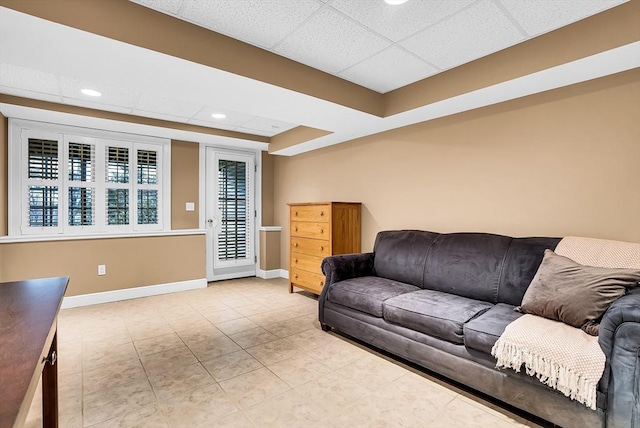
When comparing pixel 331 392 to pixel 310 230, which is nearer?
pixel 331 392

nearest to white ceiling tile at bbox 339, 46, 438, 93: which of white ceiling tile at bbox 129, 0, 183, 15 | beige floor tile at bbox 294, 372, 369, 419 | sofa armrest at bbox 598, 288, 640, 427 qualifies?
white ceiling tile at bbox 129, 0, 183, 15

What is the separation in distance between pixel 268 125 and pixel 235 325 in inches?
107

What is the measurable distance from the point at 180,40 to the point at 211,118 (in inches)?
82.7

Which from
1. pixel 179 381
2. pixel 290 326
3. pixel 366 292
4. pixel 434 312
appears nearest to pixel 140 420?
pixel 179 381

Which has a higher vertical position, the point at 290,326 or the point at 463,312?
the point at 463,312

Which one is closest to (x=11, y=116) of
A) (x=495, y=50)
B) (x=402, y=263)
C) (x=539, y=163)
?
(x=402, y=263)

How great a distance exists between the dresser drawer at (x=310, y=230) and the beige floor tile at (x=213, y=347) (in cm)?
172

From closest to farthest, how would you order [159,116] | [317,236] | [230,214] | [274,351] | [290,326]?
1. [274,351]
2. [290,326]
3. [159,116]
4. [317,236]
5. [230,214]

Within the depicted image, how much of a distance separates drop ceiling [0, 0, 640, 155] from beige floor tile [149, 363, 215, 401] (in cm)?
225

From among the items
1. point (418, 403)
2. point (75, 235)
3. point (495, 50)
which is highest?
point (495, 50)

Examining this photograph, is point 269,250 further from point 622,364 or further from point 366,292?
point 622,364

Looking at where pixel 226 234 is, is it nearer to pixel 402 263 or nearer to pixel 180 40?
pixel 402 263

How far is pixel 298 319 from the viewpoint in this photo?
3580 millimetres

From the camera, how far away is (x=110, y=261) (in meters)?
4.27
